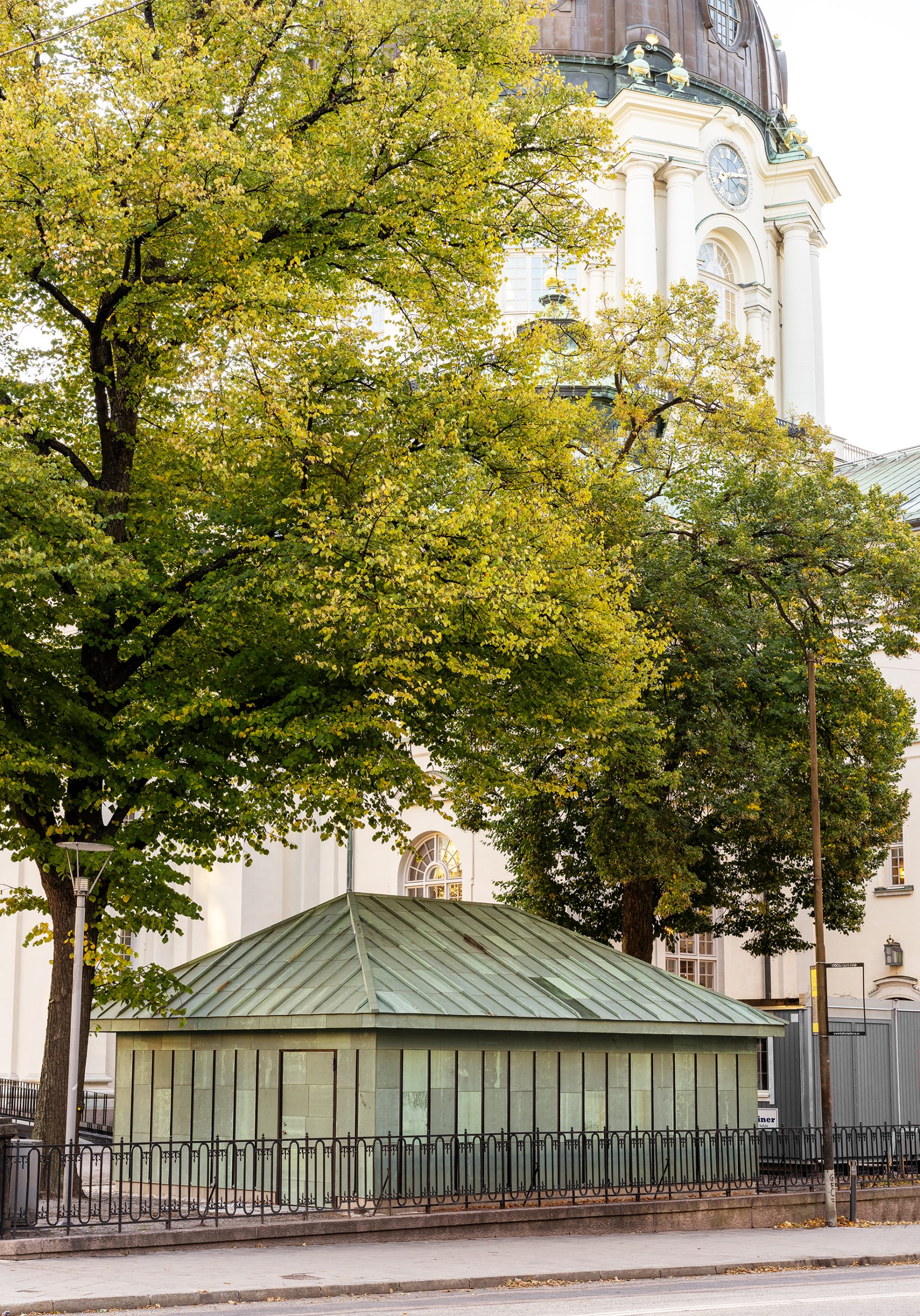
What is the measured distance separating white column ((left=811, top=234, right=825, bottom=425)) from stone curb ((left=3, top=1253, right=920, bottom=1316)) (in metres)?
46.6

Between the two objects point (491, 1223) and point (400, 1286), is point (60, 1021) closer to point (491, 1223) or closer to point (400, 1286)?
point (491, 1223)

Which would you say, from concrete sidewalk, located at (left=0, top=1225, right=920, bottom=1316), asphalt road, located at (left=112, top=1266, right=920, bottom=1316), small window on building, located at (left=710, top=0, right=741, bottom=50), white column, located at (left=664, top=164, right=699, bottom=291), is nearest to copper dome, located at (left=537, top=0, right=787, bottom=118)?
small window on building, located at (left=710, top=0, right=741, bottom=50)

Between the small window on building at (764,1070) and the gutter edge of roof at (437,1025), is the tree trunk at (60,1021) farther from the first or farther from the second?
the small window on building at (764,1070)

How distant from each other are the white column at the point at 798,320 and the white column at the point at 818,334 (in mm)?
165

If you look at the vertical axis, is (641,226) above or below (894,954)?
above

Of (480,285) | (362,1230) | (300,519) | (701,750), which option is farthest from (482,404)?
(362,1230)

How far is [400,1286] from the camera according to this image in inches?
569

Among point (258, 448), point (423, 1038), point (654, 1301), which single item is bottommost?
point (654, 1301)

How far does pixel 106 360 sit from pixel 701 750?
12.5 metres

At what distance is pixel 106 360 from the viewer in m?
20.3

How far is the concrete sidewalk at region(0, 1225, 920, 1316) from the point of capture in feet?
43.4

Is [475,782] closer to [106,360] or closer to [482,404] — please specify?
[482,404]

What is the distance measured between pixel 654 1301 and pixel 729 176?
5269 centimetres

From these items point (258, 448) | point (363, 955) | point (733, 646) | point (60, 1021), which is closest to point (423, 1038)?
point (363, 955)
